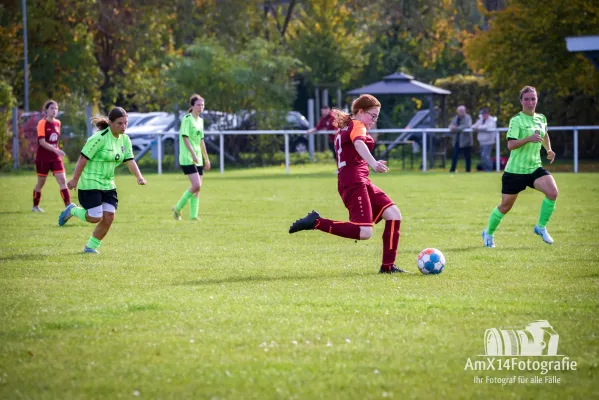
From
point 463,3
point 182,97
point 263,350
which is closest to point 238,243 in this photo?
point 263,350

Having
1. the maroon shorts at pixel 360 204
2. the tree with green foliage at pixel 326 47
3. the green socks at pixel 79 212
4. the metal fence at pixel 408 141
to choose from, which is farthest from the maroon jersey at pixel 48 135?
the tree with green foliage at pixel 326 47

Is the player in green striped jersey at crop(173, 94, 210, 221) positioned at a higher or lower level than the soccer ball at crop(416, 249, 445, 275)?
higher

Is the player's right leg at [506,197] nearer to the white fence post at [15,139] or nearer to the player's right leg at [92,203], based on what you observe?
the player's right leg at [92,203]

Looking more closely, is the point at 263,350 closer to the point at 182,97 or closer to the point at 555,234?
the point at 555,234

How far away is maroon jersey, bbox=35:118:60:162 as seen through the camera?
16922mm

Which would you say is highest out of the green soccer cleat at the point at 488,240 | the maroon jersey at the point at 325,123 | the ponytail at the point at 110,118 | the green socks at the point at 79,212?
the ponytail at the point at 110,118

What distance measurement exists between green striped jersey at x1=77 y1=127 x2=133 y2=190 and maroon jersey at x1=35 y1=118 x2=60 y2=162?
6.11 metres

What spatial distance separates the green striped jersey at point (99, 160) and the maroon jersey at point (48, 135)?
6109mm

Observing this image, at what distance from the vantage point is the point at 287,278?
925 cm

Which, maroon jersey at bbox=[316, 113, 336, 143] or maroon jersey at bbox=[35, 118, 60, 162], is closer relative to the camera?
maroon jersey at bbox=[35, 118, 60, 162]

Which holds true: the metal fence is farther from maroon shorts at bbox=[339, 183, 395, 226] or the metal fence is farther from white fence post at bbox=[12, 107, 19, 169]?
maroon shorts at bbox=[339, 183, 395, 226]

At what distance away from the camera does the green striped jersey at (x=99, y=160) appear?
1095 centimetres

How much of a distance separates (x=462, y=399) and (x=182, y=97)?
29.3 m

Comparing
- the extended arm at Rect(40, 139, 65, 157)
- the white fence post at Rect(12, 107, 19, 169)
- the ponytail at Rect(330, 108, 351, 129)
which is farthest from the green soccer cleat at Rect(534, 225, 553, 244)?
the white fence post at Rect(12, 107, 19, 169)
